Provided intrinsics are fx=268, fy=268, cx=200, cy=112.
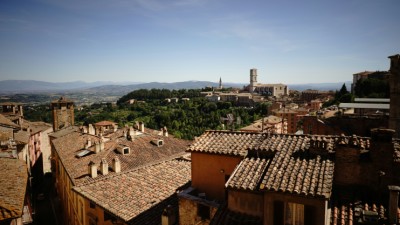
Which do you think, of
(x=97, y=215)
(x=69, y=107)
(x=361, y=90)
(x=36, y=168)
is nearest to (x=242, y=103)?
(x=361, y=90)

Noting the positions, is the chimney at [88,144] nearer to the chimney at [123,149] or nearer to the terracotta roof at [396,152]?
the chimney at [123,149]

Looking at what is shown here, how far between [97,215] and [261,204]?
10.3 metres

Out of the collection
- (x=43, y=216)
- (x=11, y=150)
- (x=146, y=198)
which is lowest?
(x=43, y=216)

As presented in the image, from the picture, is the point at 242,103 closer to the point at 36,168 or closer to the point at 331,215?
the point at 36,168

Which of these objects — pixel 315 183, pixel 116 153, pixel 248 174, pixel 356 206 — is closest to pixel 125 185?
pixel 116 153

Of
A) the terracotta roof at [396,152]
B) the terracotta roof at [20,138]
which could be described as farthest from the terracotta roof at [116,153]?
the terracotta roof at [396,152]

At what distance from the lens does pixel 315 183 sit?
279 inches

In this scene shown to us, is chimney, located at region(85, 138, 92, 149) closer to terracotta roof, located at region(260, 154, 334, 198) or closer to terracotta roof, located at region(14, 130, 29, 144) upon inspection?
terracotta roof, located at region(14, 130, 29, 144)

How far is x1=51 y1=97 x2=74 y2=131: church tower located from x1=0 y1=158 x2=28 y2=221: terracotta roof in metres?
42.1

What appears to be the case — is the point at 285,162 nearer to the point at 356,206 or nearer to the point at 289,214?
the point at 289,214

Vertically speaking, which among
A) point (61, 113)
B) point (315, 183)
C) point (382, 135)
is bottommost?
point (61, 113)

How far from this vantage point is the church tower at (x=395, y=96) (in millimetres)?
20953

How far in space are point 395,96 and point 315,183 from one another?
64.6 feet

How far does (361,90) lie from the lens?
2502 inches
